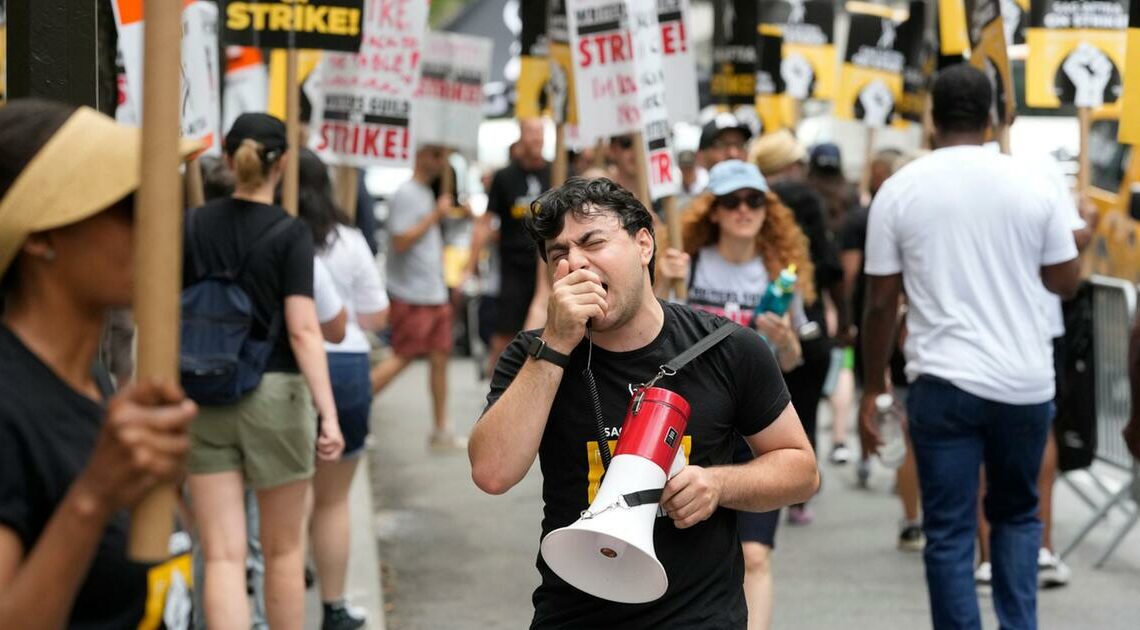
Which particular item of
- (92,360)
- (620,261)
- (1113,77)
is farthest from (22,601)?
(1113,77)

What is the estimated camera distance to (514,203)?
12109mm

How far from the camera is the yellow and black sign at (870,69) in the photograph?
14.2 metres

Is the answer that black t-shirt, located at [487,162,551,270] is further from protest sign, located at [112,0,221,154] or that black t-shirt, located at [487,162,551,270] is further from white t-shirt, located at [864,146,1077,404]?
white t-shirt, located at [864,146,1077,404]

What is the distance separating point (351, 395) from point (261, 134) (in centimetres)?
131

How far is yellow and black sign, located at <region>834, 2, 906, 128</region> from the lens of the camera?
14234 mm

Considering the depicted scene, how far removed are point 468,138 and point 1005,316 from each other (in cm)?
704

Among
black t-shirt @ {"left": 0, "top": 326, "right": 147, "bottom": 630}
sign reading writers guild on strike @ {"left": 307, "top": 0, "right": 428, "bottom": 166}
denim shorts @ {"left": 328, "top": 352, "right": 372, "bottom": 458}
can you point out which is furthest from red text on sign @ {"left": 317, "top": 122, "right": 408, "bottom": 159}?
black t-shirt @ {"left": 0, "top": 326, "right": 147, "bottom": 630}

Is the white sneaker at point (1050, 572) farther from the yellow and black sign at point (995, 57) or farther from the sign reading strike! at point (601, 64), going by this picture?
the sign reading strike! at point (601, 64)

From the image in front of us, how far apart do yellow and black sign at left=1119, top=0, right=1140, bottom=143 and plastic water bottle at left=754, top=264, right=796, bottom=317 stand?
4.39 ft

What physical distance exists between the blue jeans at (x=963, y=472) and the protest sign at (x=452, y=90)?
689 centimetres

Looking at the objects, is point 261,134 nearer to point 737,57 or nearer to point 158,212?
point 158,212

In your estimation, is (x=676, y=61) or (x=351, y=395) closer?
(x=351, y=395)

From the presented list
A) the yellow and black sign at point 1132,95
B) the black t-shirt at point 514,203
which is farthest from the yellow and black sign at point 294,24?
the black t-shirt at point 514,203

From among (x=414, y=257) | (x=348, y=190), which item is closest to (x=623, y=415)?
(x=348, y=190)
